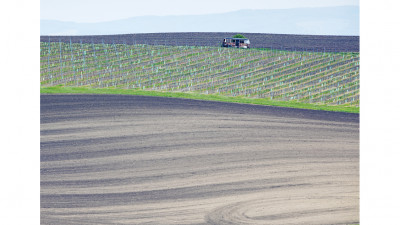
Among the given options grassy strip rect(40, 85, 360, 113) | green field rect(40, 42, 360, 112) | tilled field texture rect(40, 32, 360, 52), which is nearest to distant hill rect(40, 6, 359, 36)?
tilled field texture rect(40, 32, 360, 52)

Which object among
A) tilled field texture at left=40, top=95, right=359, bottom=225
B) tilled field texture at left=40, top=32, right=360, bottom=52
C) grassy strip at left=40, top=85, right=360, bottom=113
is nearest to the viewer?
tilled field texture at left=40, top=95, right=359, bottom=225

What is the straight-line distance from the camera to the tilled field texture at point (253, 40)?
6699 millimetres

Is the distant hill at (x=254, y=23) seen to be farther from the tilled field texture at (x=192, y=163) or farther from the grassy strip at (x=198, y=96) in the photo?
the tilled field texture at (x=192, y=163)

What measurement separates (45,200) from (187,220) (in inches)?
63.1

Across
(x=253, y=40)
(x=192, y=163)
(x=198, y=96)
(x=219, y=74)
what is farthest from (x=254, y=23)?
(x=192, y=163)

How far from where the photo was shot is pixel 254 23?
6562 mm

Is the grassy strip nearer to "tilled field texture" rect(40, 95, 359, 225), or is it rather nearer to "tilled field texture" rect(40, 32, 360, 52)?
"tilled field texture" rect(40, 95, 359, 225)

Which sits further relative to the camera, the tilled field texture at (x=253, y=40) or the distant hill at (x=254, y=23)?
the tilled field texture at (x=253, y=40)

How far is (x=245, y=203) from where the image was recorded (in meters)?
6.31

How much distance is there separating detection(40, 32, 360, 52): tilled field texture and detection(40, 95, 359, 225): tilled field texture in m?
0.74

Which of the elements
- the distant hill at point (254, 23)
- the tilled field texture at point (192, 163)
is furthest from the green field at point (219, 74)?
the distant hill at point (254, 23)

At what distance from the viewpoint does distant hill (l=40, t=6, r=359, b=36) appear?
21.4ft

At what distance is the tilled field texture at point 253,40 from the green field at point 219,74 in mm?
75
